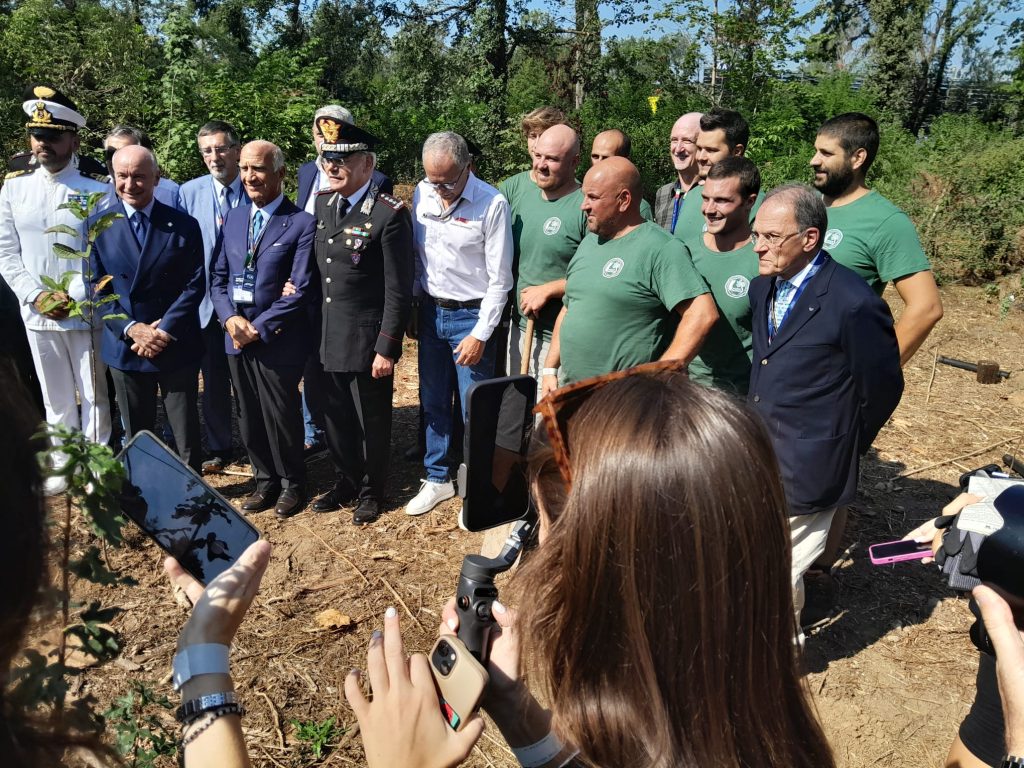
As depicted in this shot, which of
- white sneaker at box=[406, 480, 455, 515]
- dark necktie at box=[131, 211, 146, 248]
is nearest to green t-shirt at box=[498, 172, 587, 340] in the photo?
white sneaker at box=[406, 480, 455, 515]

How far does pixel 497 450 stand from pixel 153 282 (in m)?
3.96

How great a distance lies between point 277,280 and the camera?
473cm

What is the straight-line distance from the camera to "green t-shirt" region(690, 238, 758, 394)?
3.92 meters

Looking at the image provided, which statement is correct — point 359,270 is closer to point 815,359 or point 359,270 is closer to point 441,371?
point 441,371

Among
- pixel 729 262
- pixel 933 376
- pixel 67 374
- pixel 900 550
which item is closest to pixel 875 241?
pixel 729 262

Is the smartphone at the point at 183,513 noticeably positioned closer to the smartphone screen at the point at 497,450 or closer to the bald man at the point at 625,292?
the smartphone screen at the point at 497,450

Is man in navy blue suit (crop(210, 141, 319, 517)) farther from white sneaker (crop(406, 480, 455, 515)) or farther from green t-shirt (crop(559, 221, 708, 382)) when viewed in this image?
green t-shirt (crop(559, 221, 708, 382))

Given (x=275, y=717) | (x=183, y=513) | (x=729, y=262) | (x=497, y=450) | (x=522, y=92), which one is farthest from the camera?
(x=522, y=92)

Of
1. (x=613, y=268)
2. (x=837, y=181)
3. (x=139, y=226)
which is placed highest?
(x=837, y=181)

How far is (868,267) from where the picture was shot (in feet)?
13.0

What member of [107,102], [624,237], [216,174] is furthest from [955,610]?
[107,102]

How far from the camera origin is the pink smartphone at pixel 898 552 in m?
2.17

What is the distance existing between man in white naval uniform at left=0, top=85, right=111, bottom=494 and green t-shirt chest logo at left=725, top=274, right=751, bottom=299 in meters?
3.64

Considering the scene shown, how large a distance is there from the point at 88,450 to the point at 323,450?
445 cm
